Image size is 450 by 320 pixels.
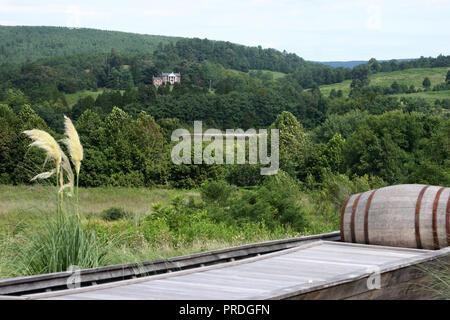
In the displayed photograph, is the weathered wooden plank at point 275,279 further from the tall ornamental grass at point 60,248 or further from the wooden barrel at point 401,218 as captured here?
the tall ornamental grass at point 60,248

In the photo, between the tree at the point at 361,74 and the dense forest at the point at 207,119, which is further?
the tree at the point at 361,74

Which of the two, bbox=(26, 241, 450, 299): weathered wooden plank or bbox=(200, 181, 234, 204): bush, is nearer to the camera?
bbox=(26, 241, 450, 299): weathered wooden plank

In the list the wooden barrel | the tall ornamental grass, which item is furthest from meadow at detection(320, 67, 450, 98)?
the tall ornamental grass

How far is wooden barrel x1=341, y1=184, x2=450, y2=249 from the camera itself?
20.6 ft

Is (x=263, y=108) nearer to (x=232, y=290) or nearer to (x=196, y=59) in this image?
(x=196, y=59)

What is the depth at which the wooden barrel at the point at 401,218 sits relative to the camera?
6.28 m

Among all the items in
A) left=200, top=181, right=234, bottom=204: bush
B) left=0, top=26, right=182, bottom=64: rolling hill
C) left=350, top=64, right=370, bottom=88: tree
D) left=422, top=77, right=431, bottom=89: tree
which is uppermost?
left=0, top=26, right=182, bottom=64: rolling hill

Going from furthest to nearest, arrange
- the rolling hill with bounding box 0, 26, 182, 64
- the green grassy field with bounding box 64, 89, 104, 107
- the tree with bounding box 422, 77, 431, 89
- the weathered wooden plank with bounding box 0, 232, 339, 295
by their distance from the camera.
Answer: the rolling hill with bounding box 0, 26, 182, 64, the tree with bounding box 422, 77, 431, 89, the green grassy field with bounding box 64, 89, 104, 107, the weathered wooden plank with bounding box 0, 232, 339, 295

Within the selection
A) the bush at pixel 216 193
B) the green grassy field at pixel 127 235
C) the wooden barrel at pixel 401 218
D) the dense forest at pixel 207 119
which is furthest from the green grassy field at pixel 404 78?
the wooden barrel at pixel 401 218

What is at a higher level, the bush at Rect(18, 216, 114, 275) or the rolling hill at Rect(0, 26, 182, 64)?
the rolling hill at Rect(0, 26, 182, 64)

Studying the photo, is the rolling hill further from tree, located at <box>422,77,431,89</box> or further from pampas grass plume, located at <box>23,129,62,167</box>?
pampas grass plume, located at <box>23,129,62,167</box>

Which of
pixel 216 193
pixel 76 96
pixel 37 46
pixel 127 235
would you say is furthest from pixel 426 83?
pixel 37 46

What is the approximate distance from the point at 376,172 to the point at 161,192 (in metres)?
19.4

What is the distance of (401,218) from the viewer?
6.44m
